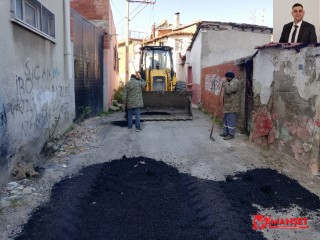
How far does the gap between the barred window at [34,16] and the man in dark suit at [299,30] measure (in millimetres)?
5096

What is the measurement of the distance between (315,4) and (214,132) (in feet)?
13.8

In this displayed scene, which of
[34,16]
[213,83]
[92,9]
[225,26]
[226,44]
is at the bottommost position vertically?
[213,83]

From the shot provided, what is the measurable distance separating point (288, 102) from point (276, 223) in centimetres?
311

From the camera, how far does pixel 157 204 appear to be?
4266mm

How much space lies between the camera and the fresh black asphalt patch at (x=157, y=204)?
348 cm

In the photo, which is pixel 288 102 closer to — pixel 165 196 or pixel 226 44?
pixel 165 196

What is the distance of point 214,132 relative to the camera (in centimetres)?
933

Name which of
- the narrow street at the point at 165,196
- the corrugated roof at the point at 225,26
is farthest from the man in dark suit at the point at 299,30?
the corrugated roof at the point at 225,26

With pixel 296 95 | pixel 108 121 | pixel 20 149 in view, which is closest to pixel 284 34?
pixel 296 95

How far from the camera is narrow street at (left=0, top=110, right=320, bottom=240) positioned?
3553mm

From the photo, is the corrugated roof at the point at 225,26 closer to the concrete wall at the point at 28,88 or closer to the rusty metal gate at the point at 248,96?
the rusty metal gate at the point at 248,96

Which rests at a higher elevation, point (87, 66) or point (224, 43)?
point (224, 43)

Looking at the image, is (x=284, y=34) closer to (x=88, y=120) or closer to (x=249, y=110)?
(x=249, y=110)

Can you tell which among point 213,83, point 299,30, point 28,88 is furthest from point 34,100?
point 213,83
